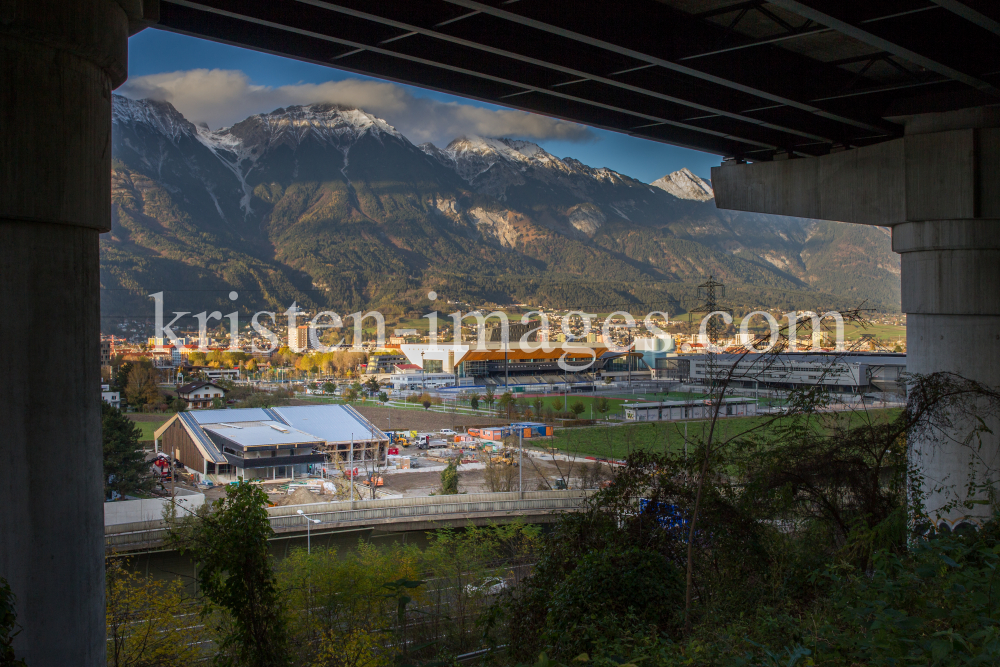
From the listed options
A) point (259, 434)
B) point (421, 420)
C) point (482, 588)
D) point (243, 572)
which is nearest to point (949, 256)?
point (243, 572)

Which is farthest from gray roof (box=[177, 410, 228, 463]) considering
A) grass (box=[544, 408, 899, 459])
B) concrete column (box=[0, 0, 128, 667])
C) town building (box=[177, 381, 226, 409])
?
concrete column (box=[0, 0, 128, 667])

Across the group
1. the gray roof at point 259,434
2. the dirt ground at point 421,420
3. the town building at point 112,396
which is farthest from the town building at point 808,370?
the town building at point 112,396

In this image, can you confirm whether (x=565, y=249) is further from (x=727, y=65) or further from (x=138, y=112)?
(x=727, y=65)

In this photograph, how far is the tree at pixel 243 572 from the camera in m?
5.89

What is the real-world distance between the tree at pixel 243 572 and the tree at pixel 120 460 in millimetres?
25555

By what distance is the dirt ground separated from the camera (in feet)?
165

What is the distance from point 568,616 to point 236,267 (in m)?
116

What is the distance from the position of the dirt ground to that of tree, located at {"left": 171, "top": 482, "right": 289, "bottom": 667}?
42.8 meters

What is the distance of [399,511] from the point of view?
2419cm

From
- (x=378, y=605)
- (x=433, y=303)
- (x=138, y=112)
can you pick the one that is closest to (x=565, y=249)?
(x=433, y=303)

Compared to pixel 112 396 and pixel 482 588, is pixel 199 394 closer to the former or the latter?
pixel 112 396

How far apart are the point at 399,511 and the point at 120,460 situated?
41.3ft

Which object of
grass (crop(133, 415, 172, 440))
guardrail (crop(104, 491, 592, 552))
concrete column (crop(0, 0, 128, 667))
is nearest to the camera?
concrete column (crop(0, 0, 128, 667))

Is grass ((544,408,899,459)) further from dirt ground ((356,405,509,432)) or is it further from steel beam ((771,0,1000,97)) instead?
steel beam ((771,0,1000,97))
